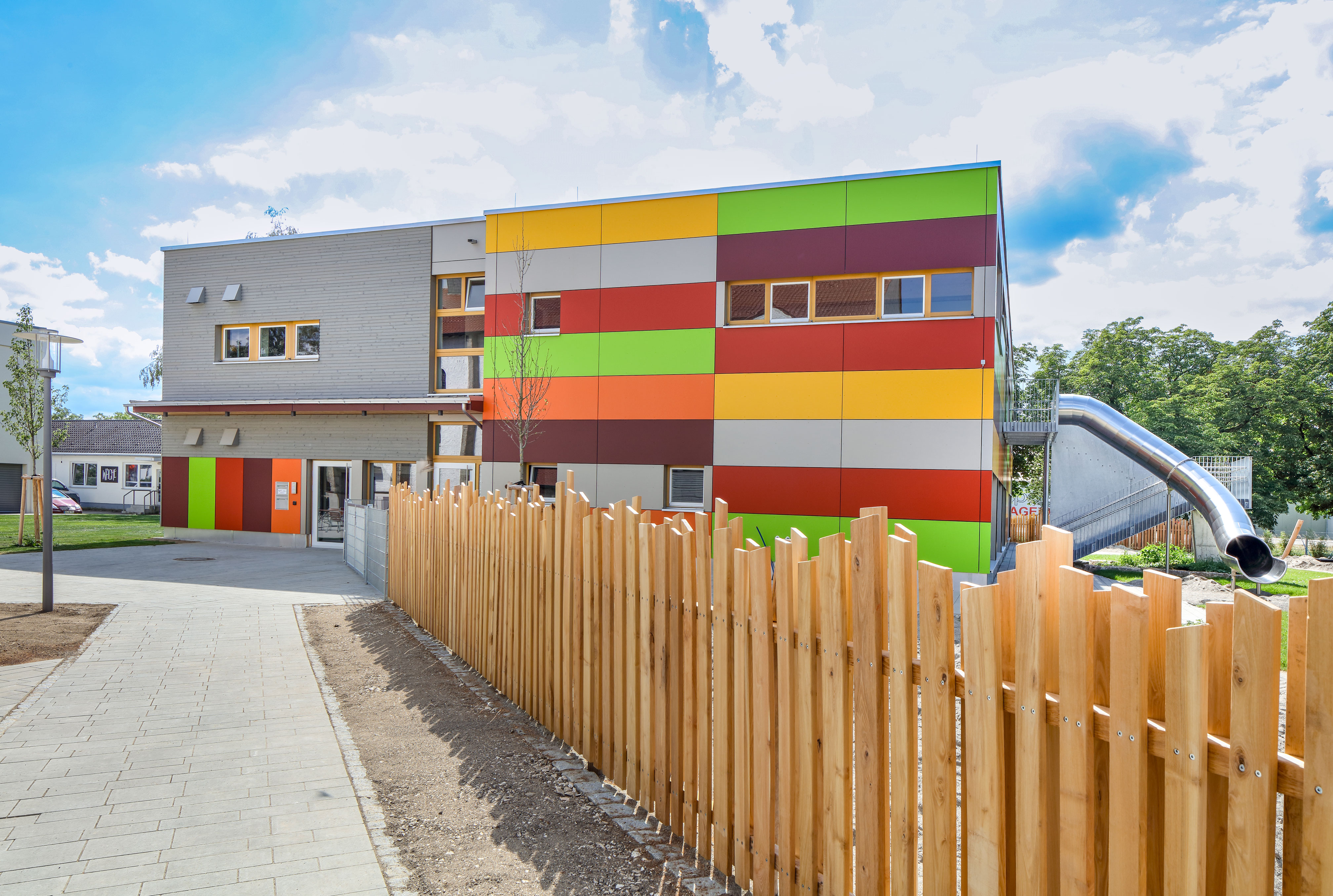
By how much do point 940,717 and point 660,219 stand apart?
13.2m

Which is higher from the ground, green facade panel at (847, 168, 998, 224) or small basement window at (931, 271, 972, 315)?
green facade panel at (847, 168, 998, 224)

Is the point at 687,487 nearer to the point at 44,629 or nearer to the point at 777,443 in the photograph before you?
the point at 777,443

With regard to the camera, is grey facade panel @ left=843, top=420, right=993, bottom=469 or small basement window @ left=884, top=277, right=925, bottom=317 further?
small basement window @ left=884, top=277, right=925, bottom=317

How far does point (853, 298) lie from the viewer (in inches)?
519

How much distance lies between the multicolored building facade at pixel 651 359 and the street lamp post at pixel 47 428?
749 cm

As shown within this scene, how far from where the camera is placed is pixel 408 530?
376 inches

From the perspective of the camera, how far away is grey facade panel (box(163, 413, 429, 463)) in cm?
1827

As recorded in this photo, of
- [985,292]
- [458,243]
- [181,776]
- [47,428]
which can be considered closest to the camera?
[181,776]

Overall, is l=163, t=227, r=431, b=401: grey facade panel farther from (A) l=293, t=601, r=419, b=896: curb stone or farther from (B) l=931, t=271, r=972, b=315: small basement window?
(A) l=293, t=601, r=419, b=896: curb stone

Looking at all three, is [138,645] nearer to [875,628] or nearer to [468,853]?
[468,853]

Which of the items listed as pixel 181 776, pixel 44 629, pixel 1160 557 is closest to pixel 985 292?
pixel 1160 557

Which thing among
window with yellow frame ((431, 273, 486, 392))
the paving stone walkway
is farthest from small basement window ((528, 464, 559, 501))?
the paving stone walkway

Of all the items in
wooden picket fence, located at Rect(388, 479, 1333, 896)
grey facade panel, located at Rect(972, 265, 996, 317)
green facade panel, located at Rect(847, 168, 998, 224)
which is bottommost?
wooden picket fence, located at Rect(388, 479, 1333, 896)

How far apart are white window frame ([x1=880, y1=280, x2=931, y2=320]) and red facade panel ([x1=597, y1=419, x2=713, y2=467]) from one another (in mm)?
3687
